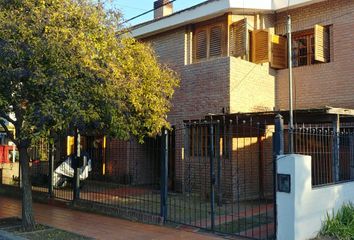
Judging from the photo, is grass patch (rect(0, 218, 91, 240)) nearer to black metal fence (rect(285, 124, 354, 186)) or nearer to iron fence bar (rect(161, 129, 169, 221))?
iron fence bar (rect(161, 129, 169, 221))

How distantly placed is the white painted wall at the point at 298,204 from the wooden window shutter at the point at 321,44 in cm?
652

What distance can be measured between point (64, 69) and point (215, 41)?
24.9 feet

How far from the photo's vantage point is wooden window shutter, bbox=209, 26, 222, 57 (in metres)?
15.3

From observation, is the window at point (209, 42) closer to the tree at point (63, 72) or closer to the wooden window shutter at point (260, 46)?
the wooden window shutter at point (260, 46)

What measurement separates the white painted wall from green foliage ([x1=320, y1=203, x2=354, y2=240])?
223 mm

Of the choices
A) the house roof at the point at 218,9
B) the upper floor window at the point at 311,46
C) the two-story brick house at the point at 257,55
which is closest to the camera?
the two-story brick house at the point at 257,55

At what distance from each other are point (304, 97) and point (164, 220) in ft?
21.6

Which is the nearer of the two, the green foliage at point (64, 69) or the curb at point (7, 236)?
the green foliage at point (64, 69)

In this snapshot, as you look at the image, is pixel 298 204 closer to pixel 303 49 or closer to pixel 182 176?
pixel 182 176

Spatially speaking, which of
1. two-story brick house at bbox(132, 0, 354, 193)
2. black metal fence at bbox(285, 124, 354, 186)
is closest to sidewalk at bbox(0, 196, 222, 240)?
black metal fence at bbox(285, 124, 354, 186)

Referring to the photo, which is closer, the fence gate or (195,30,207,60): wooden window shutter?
the fence gate

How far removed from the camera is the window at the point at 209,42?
1525 cm

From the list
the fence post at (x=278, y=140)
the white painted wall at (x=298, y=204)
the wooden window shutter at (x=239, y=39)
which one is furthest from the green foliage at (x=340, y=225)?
the wooden window shutter at (x=239, y=39)

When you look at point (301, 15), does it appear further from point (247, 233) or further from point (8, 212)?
point (8, 212)
